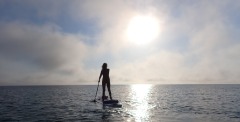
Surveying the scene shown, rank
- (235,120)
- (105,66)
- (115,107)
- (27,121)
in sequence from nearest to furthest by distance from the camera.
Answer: (27,121), (235,120), (115,107), (105,66)

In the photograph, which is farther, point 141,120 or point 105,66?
point 105,66

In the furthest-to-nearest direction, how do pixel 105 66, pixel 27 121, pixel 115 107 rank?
pixel 105 66, pixel 115 107, pixel 27 121

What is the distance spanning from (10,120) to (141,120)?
9.29 m

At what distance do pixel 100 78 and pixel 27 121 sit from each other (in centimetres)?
1592

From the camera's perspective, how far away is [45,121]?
2044cm

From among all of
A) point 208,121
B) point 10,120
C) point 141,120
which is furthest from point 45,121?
point 208,121

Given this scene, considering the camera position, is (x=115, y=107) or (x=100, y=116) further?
(x=115, y=107)

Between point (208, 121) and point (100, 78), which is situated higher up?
point (100, 78)

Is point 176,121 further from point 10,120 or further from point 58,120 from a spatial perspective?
point 10,120

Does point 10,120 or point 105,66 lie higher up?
point 105,66

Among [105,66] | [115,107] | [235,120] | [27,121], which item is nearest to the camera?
[27,121]

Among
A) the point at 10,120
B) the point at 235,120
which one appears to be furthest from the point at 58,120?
the point at 235,120

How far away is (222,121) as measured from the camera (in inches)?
829

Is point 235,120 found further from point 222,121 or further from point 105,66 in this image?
point 105,66
